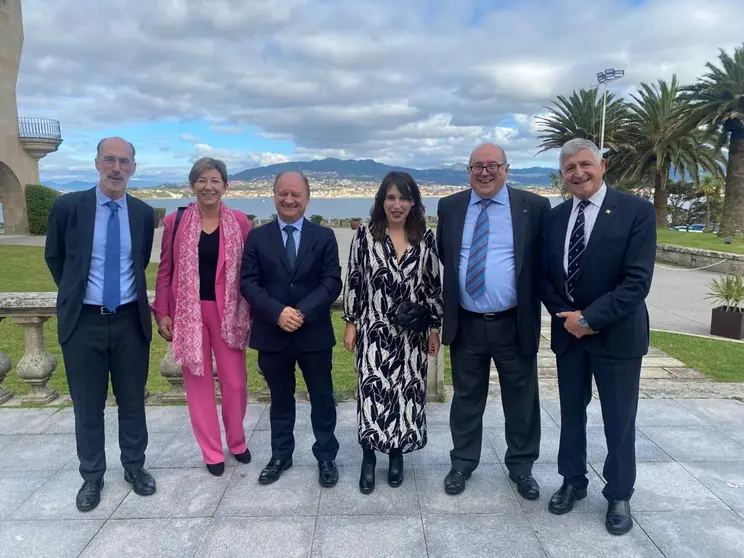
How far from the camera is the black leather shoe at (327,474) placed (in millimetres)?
3137

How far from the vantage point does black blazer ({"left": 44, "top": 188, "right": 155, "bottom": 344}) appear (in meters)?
2.88

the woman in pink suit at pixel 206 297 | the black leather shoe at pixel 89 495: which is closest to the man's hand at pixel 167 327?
the woman in pink suit at pixel 206 297

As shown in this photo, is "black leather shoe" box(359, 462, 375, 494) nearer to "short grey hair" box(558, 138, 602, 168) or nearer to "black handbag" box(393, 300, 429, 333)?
"black handbag" box(393, 300, 429, 333)

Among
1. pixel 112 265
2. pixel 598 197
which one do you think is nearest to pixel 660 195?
pixel 598 197

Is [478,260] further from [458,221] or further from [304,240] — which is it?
[304,240]

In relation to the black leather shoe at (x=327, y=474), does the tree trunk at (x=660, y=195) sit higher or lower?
higher

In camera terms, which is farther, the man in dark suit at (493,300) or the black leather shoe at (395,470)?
the black leather shoe at (395,470)

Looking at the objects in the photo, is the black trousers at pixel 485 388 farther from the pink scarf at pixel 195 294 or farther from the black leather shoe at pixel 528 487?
the pink scarf at pixel 195 294

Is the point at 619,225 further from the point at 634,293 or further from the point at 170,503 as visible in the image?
the point at 170,503

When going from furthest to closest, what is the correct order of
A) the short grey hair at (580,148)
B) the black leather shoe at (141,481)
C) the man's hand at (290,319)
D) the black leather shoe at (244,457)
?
the black leather shoe at (244,457) → the black leather shoe at (141,481) → the man's hand at (290,319) → the short grey hair at (580,148)

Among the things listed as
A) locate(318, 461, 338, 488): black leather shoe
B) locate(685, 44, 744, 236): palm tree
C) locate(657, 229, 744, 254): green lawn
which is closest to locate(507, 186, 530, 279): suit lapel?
locate(318, 461, 338, 488): black leather shoe

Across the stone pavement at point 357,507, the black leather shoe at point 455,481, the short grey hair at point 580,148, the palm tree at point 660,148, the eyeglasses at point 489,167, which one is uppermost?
the palm tree at point 660,148

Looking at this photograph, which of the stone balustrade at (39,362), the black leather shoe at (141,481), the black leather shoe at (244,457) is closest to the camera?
the black leather shoe at (141,481)

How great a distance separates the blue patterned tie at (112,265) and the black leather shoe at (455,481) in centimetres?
220
